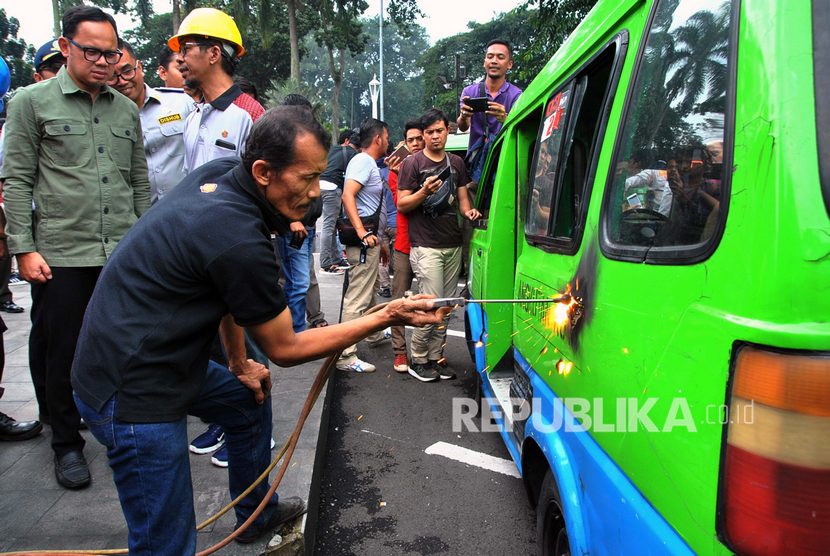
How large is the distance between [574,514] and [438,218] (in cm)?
291

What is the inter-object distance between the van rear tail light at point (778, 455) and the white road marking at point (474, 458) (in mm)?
2277

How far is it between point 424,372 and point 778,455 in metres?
3.70

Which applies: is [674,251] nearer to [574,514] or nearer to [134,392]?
[574,514]

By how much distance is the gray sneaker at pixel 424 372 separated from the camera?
4.52m

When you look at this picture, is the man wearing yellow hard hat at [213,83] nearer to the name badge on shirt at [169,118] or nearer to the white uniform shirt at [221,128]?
the white uniform shirt at [221,128]

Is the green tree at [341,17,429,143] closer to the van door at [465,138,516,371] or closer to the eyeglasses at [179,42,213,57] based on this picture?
the van door at [465,138,516,371]

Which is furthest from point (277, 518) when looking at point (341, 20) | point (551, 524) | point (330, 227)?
point (341, 20)

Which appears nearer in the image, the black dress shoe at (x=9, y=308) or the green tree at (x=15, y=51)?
the black dress shoe at (x=9, y=308)

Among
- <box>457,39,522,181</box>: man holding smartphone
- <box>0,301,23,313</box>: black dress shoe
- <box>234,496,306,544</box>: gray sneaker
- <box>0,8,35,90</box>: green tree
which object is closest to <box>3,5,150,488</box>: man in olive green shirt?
<box>234,496,306,544</box>: gray sneaker

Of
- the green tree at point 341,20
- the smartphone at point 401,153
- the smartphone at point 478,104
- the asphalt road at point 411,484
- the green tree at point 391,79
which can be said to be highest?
the green tree at point 391,79

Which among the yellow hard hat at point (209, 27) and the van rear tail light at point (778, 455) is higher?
the yellow hard hat at point (209, 27)

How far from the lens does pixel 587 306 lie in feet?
5.03

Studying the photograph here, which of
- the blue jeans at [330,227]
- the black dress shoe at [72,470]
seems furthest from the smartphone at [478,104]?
the black dress shoe at [72,470]

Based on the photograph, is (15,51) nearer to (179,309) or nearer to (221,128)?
(221,128)
